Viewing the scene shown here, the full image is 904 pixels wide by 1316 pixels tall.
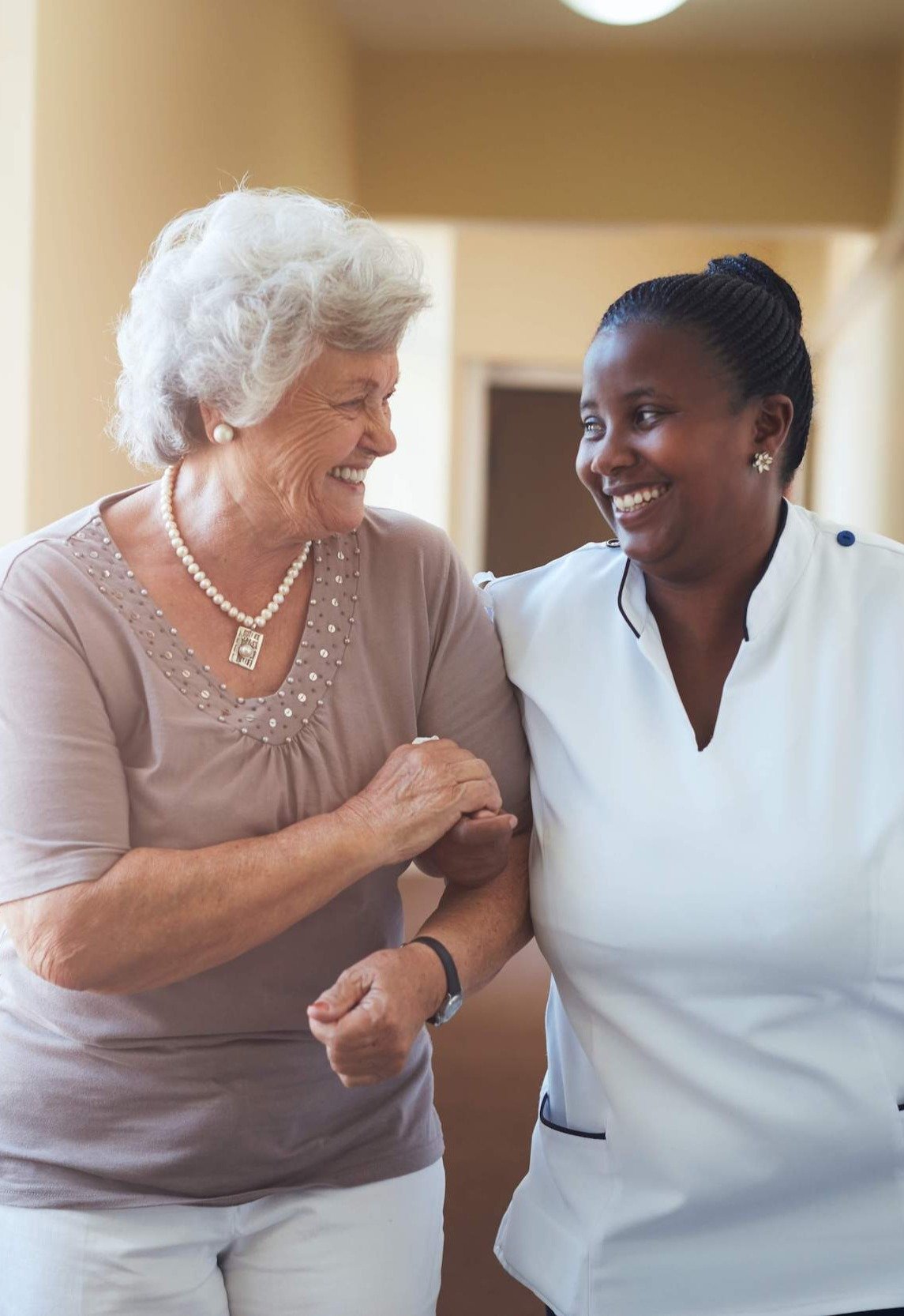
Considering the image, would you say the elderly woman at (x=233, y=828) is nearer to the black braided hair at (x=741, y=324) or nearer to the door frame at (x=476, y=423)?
the black braided hair at (x=741, y=324)

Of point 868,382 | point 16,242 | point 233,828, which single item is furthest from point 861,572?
point 868,382

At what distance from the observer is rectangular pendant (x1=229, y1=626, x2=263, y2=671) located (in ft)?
4.92

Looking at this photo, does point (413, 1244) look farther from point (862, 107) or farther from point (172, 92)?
point (862, 107)

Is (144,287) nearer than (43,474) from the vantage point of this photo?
Yes

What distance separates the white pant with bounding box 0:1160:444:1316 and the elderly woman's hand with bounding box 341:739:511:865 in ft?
1.29

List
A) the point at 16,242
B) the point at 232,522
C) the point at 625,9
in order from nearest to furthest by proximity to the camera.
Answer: the point at 232,522 < the point at 16,242 < the point at 625,9

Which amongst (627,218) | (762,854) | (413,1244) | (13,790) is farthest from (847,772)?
(627,218)

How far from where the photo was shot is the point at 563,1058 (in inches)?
63.0

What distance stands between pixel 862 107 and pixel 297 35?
2115 millimetres

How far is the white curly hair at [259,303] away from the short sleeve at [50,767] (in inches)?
11.9

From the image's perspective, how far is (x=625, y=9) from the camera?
4.57 meters

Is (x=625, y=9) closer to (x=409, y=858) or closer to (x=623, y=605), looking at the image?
(x=623, y=605)

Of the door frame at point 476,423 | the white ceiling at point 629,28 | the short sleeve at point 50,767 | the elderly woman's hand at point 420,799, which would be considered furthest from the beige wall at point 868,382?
the short sleeve at point 50,767

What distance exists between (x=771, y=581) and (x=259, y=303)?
0.63m
